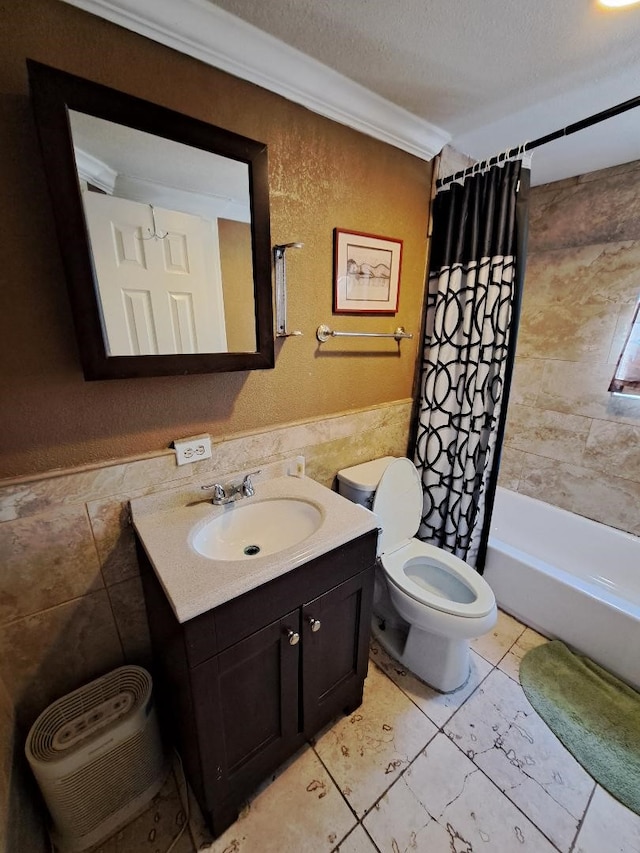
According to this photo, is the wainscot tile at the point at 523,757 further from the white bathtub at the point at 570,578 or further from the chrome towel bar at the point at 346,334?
the chrome towel bar at the point at 346,334

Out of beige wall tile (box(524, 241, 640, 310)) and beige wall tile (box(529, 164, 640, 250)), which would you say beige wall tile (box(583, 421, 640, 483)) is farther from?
beige wall tile (box(529, 164, 640, 250))

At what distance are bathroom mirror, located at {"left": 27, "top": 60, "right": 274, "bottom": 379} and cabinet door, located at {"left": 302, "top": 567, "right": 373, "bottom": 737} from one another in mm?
830

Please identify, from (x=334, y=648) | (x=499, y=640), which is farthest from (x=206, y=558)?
(x=499, y=640)

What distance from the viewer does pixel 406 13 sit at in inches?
34.5

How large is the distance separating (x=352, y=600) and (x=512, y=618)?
48.6 inches

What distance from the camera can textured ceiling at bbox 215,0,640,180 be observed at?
87 centimetres

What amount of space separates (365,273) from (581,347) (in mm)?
1547

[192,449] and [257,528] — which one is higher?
[192,449]

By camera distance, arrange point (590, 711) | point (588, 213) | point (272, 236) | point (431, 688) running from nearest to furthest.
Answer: point (272, 236) → point (590, 711) → point (431, 688) → point (588, 213)

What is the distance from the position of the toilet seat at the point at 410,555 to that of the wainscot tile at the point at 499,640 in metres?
0.33

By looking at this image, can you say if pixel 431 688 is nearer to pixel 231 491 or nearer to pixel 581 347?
pixel 231 491

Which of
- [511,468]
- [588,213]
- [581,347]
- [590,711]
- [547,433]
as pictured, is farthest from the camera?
[511,468]

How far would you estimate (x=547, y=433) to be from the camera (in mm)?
2211

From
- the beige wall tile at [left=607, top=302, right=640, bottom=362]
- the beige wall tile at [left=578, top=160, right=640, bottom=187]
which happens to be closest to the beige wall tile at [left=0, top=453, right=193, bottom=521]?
the beige wall tile at [left=607, top=302, right=640, bottom=362]
